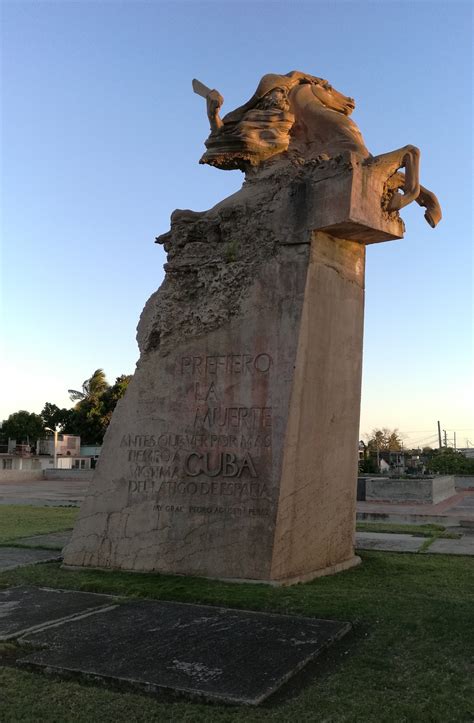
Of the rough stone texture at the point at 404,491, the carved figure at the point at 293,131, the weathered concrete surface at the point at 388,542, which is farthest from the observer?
the rough stone texture at the point at 404,491

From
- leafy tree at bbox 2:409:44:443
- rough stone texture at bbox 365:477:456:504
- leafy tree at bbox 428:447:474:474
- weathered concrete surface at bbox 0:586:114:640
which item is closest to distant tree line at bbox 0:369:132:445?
leafy tree at bbox 2:409:44:443

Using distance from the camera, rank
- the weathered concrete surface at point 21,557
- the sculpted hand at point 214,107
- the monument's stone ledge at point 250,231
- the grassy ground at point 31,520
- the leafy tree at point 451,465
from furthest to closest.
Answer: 1. the leafy tree at point 451,465
2. the grassy ground at point 31,520
3. the sculpted hand at point 214,107
4. the weathered concrete surface at point 21,557
5. the monument's stone ledge at point 250,231

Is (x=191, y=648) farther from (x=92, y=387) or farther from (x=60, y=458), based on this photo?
(x=92, y=387)

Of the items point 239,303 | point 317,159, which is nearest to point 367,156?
point 317,159

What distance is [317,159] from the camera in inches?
248

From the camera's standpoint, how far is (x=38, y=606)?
4.62 meters

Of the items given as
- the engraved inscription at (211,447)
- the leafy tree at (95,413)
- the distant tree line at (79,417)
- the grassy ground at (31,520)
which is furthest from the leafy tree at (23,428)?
the engraved inscription at (211,447)

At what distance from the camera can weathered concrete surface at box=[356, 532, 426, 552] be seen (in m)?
7.80

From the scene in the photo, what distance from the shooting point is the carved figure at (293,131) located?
6.53m

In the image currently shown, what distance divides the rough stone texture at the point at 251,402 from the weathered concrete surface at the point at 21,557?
0.49m

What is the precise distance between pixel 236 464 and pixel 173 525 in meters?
0.82

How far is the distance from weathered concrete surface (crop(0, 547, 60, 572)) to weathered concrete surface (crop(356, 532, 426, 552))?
11.6 feet

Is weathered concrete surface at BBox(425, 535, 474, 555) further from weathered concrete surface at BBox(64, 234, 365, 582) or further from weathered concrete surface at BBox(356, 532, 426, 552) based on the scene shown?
weathered concrete surface at BBox(64, 234, 365, 582)

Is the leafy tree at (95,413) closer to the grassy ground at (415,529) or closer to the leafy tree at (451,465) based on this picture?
the leafy tree at (451,465)
